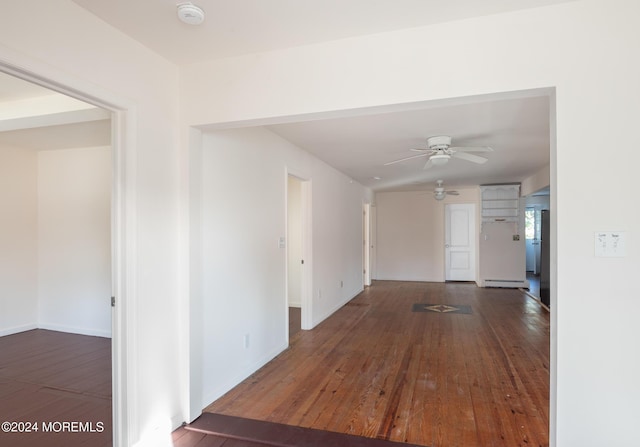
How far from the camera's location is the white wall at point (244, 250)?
2713mm

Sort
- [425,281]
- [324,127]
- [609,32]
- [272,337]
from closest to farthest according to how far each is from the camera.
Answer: [609,32], [324,127], [272,337], [425,281]

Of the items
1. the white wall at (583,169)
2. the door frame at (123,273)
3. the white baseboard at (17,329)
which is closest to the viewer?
the white wall at (583,169)

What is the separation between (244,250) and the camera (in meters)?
3.21

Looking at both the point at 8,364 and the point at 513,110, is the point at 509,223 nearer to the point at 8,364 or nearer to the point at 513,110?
the point at 513,110

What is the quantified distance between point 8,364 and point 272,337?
2.65m

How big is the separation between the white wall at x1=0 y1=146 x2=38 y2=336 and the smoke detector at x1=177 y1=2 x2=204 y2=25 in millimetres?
4280

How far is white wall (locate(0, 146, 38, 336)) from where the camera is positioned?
4480 millimetres

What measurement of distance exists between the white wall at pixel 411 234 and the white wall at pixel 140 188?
7.37m

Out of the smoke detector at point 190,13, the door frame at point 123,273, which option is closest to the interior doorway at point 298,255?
the door frame at point 123,273

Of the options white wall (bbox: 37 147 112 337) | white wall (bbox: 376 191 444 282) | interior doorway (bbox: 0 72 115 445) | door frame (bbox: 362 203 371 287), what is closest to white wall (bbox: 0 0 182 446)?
interior doorway (bbox: 0 72 115 445)

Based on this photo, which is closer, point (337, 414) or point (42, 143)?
point (337, 414)

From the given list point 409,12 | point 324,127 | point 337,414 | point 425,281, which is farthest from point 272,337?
point 425,281

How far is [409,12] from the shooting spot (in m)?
1.74

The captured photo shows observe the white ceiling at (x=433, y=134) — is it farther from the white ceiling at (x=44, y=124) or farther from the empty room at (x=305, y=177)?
the white ceiling at (x=44, y=124)
